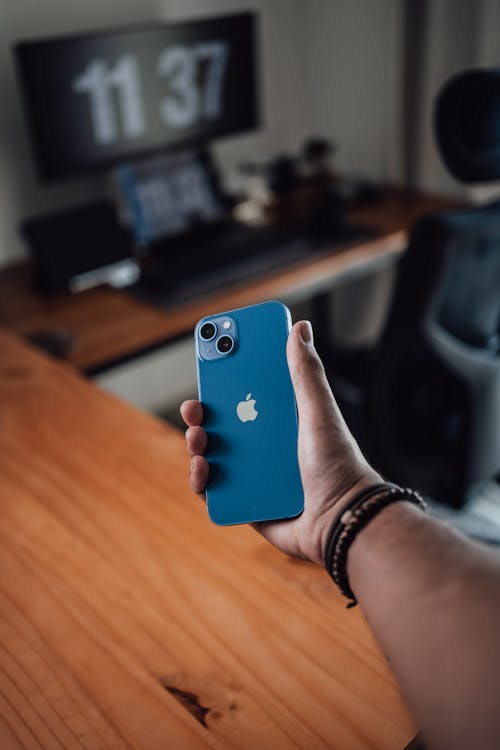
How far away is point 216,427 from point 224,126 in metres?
1.64

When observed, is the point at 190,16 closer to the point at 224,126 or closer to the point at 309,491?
the point at 224,126

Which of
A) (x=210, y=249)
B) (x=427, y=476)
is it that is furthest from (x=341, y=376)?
(x=210, y=249)

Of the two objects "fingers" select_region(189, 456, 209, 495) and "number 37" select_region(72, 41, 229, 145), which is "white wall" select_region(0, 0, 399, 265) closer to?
"number 37" select_region(72, 41, 229, 145)

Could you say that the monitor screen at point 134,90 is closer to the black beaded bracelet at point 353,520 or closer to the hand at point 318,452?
the hand at point 318,452

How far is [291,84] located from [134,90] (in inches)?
33.6

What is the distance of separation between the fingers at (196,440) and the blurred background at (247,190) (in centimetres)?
73

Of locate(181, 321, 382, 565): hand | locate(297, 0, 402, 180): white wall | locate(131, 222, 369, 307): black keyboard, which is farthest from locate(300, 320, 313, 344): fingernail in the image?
locate(297, 0, 402, 180): white wall

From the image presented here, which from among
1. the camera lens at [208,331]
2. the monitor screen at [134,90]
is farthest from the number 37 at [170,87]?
the camera lens at [208,331]

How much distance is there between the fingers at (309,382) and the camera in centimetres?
65

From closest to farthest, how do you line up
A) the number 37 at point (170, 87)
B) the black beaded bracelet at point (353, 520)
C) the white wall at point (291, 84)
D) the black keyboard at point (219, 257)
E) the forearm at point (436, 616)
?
the forearm at point (436, 616) → the black beaded bracelet at point (353, 520) → the black keyboard at point (219, 257) → the number 37 at point (170, 87) → the white wall at point (291, 84)

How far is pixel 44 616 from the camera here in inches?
28.5

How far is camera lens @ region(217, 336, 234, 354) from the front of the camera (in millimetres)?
709

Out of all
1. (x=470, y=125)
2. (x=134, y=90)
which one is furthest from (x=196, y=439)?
(x=134, y=90)

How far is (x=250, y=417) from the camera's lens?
69 centimetres
